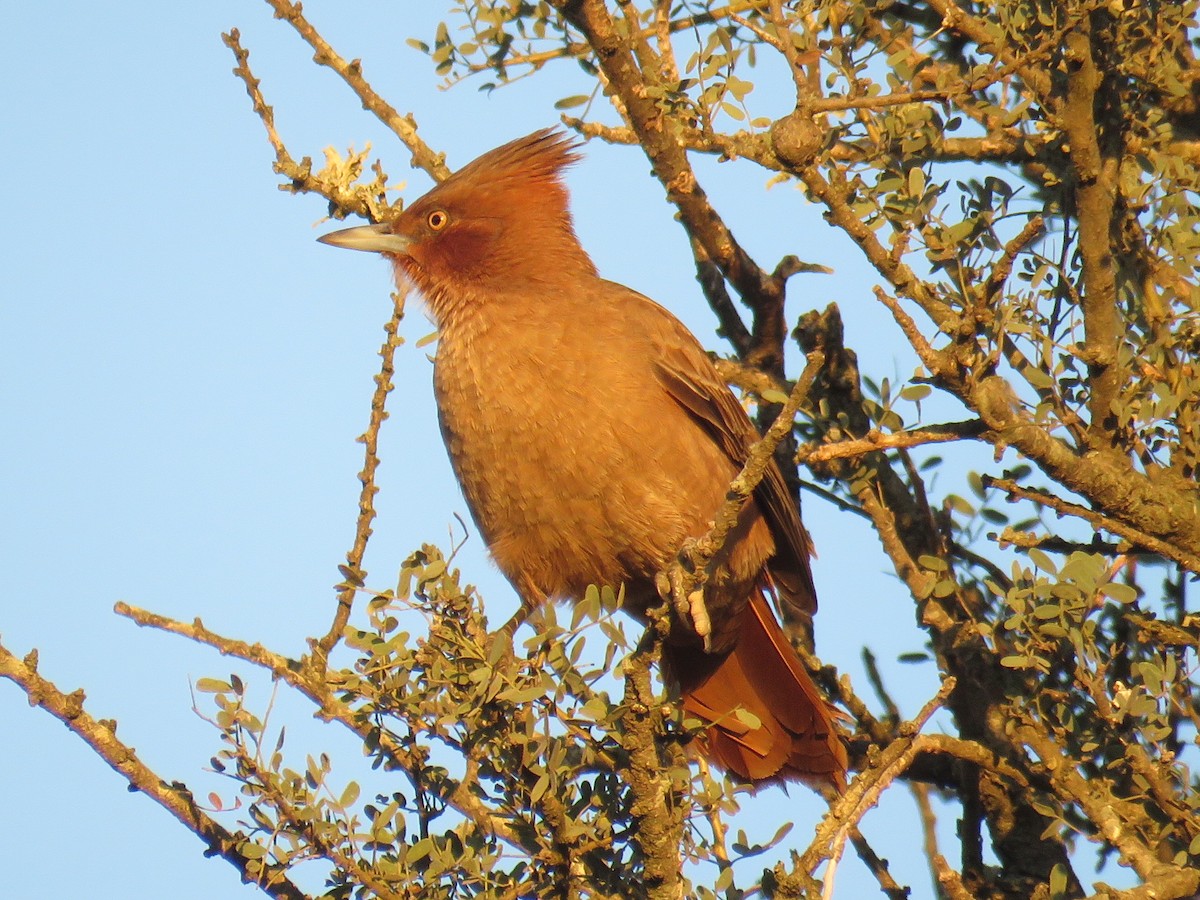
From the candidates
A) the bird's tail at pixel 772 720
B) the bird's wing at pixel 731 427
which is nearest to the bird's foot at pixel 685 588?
the bird's tail at pixel 772 720

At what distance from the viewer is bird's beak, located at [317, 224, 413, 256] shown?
5652mm

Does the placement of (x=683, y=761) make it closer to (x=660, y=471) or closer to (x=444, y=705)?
(x=444, y=705)

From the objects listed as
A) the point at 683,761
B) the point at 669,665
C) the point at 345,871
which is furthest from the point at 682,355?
the point at 345,871

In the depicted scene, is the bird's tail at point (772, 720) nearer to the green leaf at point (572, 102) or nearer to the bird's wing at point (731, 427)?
the bird's wing at point (731, 427)

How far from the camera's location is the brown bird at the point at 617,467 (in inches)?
184

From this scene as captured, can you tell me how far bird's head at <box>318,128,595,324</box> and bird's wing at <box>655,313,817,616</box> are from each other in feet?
1.88

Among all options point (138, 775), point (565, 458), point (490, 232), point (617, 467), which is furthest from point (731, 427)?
point (138, 775)

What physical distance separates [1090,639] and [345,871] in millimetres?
2099

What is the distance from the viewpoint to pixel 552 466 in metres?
4.64

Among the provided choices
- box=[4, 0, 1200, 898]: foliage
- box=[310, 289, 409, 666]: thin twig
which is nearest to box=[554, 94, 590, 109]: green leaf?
box=[4, 0, 1200, 898]: foliage

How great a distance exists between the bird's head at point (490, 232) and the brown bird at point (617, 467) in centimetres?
1

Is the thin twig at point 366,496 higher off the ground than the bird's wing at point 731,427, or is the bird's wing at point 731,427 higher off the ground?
the bird's wing at point 731,427

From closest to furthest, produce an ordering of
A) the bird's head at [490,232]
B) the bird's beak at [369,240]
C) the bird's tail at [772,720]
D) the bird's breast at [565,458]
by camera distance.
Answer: the bird's breast at [565,458]
the bird's tail at [772,720]
the bird's head at [490,232]
the bird's beak at [369,240]

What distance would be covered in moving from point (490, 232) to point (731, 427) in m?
1.27
